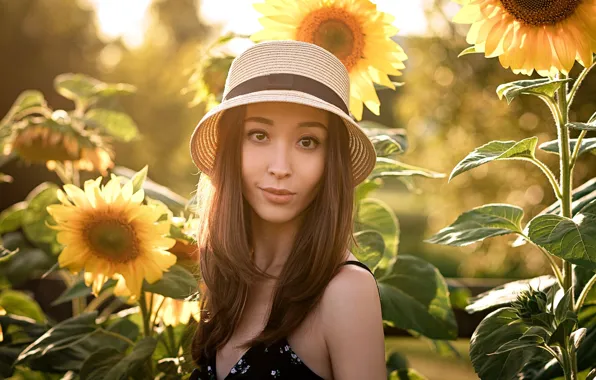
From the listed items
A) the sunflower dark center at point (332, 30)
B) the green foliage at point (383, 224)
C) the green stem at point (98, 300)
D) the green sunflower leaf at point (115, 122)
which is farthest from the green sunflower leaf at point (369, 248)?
the green sunflower leaf at point (115, 122)

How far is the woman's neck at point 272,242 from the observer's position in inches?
60.4

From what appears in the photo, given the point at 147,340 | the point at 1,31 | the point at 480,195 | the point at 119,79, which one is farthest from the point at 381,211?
the point at 1,31

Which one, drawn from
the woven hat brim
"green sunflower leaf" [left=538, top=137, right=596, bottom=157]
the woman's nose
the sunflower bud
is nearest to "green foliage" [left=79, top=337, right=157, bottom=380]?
the woven hat brim

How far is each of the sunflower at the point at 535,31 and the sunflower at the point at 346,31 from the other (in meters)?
0.26

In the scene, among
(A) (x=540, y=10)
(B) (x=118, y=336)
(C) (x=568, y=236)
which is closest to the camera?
(C) (x=568, y=236)

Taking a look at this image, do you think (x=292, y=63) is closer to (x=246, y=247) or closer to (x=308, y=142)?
(x=308, y=142)

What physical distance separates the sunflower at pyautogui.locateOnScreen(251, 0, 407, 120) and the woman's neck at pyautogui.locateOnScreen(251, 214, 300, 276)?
29 centimetres

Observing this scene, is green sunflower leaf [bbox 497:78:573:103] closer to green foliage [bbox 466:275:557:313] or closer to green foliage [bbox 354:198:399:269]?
green foliage [bbox 466:275:557:313]

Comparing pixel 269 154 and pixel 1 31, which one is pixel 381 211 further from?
pixel 1 31

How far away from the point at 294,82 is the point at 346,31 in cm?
26

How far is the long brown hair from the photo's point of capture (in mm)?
1424

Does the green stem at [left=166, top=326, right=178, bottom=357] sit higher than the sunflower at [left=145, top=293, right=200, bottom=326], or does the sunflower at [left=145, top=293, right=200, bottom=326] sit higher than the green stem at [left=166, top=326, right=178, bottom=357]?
the sunflower at [left=145, top=293, right=200, bottom=326]

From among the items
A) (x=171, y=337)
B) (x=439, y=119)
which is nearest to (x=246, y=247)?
(x=171, y=337)

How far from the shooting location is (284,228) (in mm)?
1543
